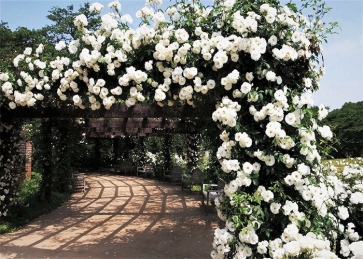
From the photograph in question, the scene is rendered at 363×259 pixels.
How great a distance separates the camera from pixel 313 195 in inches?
144

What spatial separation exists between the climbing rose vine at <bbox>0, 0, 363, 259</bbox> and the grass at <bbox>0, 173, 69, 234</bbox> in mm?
4451

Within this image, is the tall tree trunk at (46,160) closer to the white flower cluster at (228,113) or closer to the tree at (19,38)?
the white flower cluster at (228,113)

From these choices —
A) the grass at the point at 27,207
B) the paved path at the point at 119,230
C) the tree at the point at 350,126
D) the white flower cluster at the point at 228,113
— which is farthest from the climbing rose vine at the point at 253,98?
the tree at the point at 350,126

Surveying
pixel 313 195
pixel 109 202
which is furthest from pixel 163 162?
pixel 313 195

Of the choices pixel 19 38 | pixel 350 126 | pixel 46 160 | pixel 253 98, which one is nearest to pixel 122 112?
pixel 253 98

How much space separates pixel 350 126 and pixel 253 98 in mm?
30144

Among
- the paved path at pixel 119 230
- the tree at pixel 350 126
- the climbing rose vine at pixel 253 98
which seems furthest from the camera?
the tree at pixel 350 126

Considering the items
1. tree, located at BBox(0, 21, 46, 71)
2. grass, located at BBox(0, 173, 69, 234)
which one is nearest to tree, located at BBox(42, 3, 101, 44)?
tree, located at BBox(0, 21, 46, 71)

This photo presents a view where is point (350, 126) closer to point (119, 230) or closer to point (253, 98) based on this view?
point (119, 230)

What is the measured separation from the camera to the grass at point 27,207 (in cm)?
735

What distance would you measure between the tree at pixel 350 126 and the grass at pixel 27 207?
18273 mm

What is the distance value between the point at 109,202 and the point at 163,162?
5.86 meters

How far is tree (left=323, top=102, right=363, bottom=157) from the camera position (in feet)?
87.5

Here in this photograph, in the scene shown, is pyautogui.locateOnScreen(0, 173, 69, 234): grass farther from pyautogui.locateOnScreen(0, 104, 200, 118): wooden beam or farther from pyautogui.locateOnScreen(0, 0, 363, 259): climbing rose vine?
pyautogui.locateOnScreen(0, 0, 363, 259): climbing rose vine
